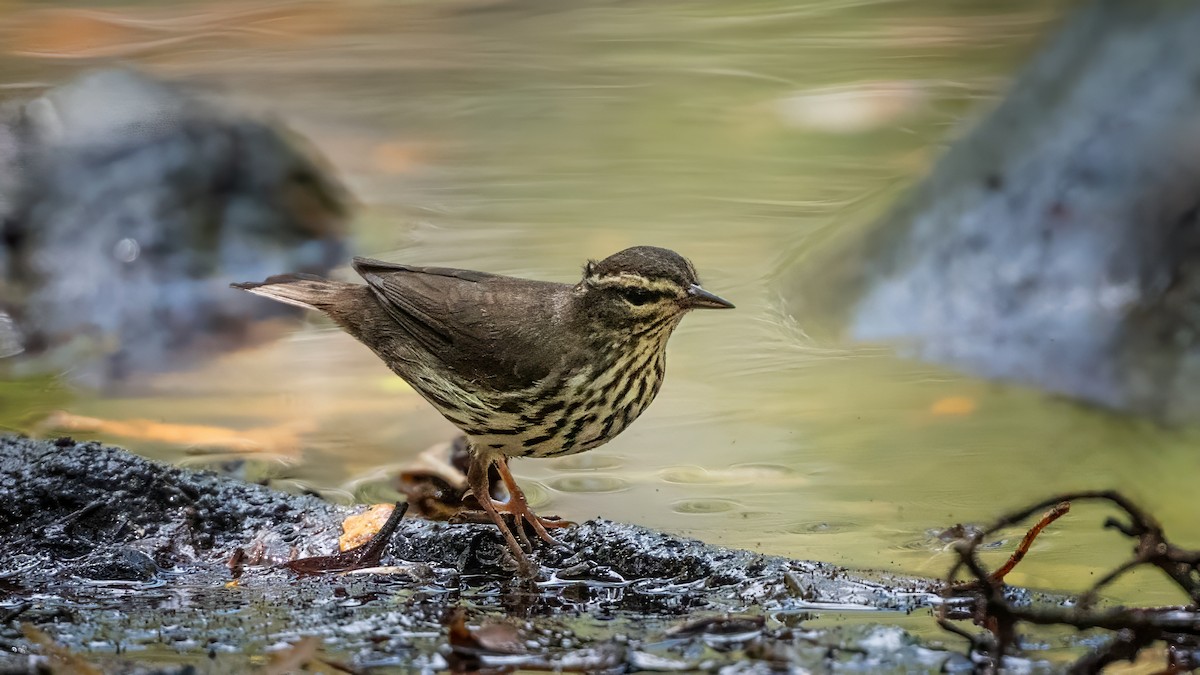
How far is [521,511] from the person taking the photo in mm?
4539

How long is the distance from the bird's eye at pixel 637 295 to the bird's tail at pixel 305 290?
135 centimetres

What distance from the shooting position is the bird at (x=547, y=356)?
14.7 feet

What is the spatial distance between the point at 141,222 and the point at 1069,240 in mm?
5571

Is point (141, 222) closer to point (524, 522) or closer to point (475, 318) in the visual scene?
point (475, 318)

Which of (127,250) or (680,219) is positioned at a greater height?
(680,219)

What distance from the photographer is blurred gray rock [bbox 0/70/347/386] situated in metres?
7.87

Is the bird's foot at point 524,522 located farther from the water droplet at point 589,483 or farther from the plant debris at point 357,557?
the water droplet at point 589,483

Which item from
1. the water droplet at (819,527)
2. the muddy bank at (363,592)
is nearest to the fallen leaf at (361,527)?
the muddy bank at (363,592)

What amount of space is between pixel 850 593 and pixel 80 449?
8.30 ft

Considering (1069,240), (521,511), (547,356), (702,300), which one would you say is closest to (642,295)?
(702,300)

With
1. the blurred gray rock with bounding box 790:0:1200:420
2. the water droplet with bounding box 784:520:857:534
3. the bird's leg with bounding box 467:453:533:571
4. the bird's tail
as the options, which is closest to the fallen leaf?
the bird's leg with bounding box 467:453:533:571

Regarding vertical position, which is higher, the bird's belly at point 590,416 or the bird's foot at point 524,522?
the bird's belly at point 590,416

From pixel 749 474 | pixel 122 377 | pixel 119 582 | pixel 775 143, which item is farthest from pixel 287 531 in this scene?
pixel 775 143

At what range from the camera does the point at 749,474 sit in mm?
5742
